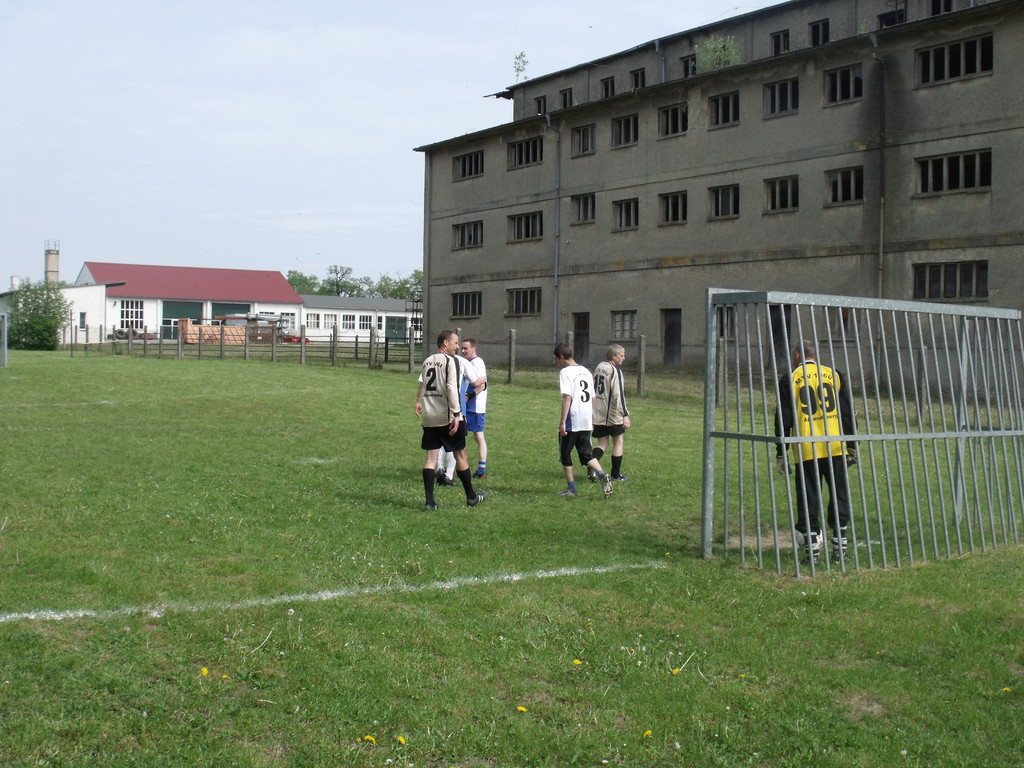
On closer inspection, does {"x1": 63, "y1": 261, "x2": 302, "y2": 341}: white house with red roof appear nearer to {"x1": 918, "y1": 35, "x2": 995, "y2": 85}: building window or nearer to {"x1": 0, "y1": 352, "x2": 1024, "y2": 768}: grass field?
{"x1": 918, "y1": 35, "x2": 995, "y2": 85}: building window

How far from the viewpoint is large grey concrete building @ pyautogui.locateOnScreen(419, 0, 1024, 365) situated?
28500 mm

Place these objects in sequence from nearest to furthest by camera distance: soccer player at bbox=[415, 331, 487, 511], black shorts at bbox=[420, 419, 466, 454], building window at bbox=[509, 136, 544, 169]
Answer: soccer player at bbox=[415, 331, 487, 511], black shorts at bbox=[420, 419, 466, 454], building window at bbox=[509, 136, 544, 169]

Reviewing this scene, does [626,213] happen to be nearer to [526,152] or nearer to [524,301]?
[524,301]

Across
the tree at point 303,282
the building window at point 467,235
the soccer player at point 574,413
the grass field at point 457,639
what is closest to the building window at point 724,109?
the building window at point 467,235

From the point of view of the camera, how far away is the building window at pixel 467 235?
44.9 meters

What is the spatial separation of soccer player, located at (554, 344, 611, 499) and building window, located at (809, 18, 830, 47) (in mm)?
28954

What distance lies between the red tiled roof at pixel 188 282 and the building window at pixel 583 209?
55.2 meters

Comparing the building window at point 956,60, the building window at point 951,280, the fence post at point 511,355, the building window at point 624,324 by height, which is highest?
the building window at point 956,60

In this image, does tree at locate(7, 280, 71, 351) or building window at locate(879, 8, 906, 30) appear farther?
tree at locate(7, 280, 71, 351)

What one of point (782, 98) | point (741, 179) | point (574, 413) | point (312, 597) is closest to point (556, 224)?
point (741, 179)

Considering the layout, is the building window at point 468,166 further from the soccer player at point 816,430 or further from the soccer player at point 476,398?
the soccer player at point 816,430

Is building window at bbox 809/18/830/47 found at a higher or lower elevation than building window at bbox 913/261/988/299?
higher

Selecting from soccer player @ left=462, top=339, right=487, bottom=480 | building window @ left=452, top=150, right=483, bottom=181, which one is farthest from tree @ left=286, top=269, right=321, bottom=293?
soccer player @ left=462, top=339, right=487, bottom=480

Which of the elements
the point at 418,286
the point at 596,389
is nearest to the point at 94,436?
the point at 596,389
